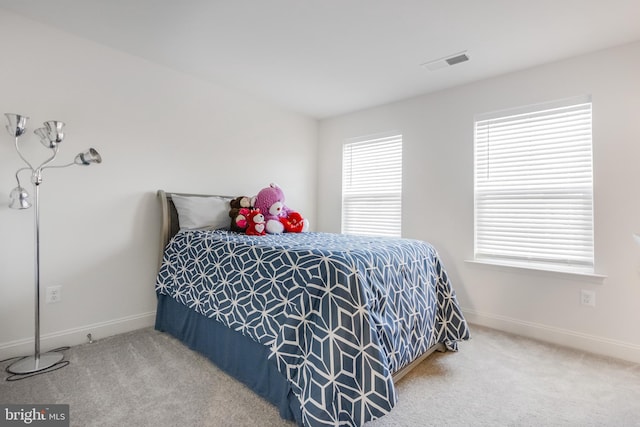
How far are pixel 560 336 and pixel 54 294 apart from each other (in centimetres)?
390

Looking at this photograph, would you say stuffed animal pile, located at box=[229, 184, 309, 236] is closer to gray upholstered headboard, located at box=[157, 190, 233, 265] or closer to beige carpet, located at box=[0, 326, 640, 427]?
gray upholstered headboard, located at box=[157, 190, 233, 265]

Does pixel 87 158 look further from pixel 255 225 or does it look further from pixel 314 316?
pixel 314 316

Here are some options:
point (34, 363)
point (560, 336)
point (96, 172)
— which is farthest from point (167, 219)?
point (560, 336)

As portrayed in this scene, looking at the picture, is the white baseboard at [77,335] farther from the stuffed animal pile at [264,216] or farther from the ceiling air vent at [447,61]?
the ceiling air vent at [447,61]

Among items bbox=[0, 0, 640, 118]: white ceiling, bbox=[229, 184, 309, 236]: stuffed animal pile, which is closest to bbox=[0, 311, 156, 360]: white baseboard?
bbox=[229, 184, 309, 236]: stuffed animal pile

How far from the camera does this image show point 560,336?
2.45m

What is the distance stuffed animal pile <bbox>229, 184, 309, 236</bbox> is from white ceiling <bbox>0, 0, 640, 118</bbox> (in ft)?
3.92

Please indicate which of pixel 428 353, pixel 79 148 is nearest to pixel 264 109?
pixel 79 148

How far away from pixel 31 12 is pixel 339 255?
8.60ft

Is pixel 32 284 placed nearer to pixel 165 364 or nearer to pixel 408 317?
pixel 165 364

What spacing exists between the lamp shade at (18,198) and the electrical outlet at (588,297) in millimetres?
4004

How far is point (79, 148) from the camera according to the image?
7.57ft

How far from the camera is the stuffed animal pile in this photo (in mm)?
2648

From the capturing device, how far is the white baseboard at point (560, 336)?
2.21m
